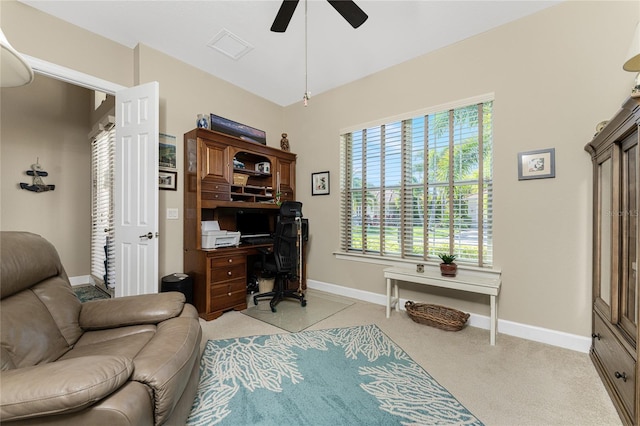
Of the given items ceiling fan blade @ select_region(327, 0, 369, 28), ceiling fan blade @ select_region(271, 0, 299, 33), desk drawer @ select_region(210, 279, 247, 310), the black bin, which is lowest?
desk drawer @ select_region(210, 279, 247, 310)

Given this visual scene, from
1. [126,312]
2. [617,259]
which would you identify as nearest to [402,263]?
[617,259]

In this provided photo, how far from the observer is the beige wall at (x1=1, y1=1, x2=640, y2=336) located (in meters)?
2.20

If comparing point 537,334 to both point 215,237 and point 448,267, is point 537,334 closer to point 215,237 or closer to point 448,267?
point 448,267

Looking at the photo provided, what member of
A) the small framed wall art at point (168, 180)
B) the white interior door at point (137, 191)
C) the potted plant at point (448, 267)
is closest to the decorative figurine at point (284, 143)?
the small framed wall art at point (168, 180)

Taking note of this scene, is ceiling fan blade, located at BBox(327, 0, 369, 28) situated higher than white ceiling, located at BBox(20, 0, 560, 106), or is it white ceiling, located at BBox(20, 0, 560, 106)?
white ceiling, located at BBox(20, 0, 560, 106)

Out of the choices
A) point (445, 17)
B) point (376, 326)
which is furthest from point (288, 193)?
point (445, 17)

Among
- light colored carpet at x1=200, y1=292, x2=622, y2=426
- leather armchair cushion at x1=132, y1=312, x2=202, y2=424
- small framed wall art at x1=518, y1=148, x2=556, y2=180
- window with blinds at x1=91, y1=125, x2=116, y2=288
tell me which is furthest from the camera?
window with blinds at x1=91, y1=125, x2=116, y2=288

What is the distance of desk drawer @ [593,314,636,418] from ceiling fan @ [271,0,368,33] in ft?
8.79

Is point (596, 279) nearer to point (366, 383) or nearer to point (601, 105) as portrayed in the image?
point (601, 105)

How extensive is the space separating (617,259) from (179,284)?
3702 millimetres

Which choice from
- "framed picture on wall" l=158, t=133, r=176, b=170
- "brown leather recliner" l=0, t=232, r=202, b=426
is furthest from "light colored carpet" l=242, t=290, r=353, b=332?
"framed picture on wall" l=158, t=133, r=176, b=170

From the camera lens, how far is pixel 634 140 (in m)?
1.54

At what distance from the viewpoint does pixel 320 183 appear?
3980 millimetres

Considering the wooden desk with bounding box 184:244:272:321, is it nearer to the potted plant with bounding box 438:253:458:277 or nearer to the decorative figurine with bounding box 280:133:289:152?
the decorative figurine with bounding box 280:133:289:152
